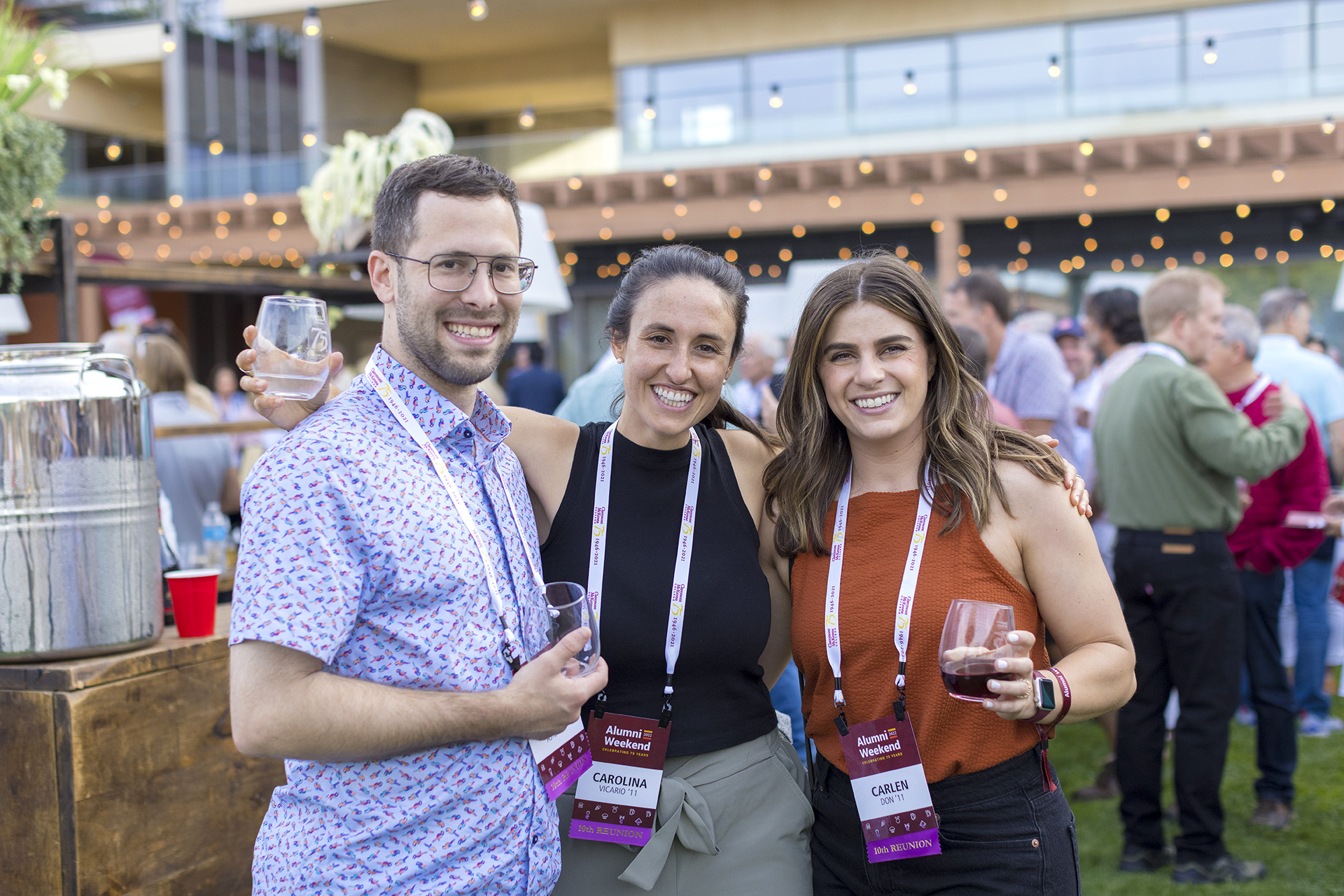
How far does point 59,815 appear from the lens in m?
1.81

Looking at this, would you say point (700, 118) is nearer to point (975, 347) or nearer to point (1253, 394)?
point (1253, 394)

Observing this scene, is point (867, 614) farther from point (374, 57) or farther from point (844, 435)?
point (374, 57)

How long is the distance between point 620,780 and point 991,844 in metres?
0.65

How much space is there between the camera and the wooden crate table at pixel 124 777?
1810 millimetres

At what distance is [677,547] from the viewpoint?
2.02 meters

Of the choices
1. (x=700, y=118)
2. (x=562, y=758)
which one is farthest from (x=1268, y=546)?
(x=700, y=118)

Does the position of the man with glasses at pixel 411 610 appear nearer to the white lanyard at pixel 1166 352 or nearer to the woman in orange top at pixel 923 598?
the woman in orange top at pixel 923 598

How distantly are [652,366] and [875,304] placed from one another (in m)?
0.44

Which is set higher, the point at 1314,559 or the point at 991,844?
the point at 991,844

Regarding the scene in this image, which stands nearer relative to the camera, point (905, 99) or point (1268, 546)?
point (1268, 546)

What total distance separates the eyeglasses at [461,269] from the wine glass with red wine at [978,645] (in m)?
0.88

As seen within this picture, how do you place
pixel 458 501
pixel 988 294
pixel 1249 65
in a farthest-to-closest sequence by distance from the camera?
pixel 1249 65, pixel 988 294, pixel 458 501

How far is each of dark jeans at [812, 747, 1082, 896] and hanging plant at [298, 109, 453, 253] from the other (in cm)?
332

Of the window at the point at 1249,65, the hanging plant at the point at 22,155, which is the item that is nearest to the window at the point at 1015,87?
the window at the point at 1249,65
